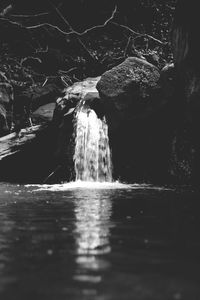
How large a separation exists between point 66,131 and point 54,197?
4900 mm

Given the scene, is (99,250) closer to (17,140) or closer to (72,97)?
(72,97)

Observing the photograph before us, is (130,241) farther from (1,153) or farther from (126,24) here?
(126,24)

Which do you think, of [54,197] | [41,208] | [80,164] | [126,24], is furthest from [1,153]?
[126,24]

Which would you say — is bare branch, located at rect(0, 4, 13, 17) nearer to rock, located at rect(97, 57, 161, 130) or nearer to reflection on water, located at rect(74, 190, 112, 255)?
rock, located at rect(97, 57, 161, 130)

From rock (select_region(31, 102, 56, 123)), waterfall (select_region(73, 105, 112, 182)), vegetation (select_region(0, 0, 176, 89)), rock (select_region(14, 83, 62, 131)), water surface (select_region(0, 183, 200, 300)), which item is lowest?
water surface (select_region(0, 183, 200, 300))

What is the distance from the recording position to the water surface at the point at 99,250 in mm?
2804

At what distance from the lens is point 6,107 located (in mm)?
15492

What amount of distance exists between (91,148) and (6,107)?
15.5 ft

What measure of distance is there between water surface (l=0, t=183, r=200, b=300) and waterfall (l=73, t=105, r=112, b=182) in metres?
4.83

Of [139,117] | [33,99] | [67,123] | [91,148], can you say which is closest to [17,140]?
[67,123]

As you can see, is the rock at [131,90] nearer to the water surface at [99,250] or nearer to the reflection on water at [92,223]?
the reflection on water at [92,223]

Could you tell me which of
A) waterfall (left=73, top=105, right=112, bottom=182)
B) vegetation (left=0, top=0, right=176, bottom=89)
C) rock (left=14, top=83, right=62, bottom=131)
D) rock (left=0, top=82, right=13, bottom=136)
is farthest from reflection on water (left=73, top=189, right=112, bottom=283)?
vegetation (left=0, top=0, right=176, bottom=89)

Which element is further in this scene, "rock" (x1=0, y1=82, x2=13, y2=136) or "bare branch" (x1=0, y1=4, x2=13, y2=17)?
"bare branch" (x1=0, y1=4, x2=13, y2=17)

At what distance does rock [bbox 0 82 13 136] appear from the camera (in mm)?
14875
